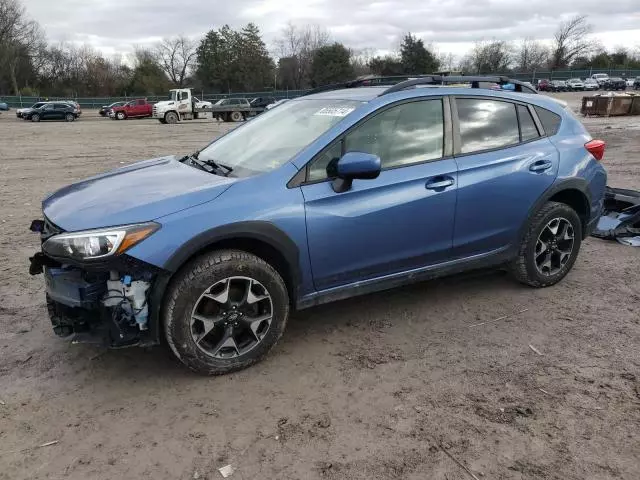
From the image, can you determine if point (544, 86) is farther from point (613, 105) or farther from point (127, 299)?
point (127, 299)

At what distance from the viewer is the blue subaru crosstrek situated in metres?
3.06

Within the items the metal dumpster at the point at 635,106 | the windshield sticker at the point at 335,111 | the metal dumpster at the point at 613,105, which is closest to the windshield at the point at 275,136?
the windshield sticker at the point at 335,111

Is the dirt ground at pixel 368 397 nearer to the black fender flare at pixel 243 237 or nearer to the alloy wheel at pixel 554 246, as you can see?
the alloy wheel at pixel 554 246

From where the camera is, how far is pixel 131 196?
3295 mm

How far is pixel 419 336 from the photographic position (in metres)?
3.88

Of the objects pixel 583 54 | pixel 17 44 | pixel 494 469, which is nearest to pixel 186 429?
pixel 494 469

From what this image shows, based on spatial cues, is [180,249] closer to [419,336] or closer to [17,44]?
[419,336]

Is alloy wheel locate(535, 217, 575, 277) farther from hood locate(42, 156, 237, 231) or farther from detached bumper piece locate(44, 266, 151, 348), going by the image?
detached bumper piece locate(44, 266, 151, 348)

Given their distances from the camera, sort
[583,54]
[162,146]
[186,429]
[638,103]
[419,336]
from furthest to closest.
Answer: [583,54] → [638,103] → [162,146] → [419,336] → [186,429]

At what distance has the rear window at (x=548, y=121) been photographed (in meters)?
4.56

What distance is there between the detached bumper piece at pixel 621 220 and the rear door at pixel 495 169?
200 centimetres

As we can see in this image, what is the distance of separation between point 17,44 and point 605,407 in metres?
82.3

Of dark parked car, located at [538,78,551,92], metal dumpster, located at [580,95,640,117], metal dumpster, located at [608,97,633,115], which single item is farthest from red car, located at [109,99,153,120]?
dark parked car, located at [538,78,551,92]

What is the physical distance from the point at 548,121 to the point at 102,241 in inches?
145
